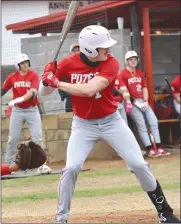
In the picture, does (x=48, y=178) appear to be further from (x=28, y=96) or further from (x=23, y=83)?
(x=23, y=83)

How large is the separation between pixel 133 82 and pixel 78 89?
6.53 m

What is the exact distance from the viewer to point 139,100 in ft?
41.8

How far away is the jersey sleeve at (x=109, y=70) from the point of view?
6.37 metres

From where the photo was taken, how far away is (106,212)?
7598 mm

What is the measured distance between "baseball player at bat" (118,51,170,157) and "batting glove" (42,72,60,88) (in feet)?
20.6

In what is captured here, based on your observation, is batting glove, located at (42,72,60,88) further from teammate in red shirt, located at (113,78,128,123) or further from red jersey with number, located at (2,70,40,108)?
teammate in red shirt, located at (113,78,128,123)

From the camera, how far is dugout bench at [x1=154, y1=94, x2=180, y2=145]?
14.0m

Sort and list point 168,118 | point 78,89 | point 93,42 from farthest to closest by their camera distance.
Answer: point 168,118
point 93,42
point 78,89

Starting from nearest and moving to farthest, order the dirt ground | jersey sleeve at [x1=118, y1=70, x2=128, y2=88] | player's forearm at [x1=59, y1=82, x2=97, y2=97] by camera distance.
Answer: player's forearm at [x1=59, y1=82, x2=97, y2=97]
the dirt ground
jersey sleeve at [x1=118, y1=70, x2=128, y2=88]

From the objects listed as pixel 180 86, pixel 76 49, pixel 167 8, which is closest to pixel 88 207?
pixel 76 49

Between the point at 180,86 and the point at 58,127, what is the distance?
279cm

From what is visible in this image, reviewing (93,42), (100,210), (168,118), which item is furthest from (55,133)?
(93,42)

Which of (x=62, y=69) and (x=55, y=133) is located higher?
(x=62, y=69)

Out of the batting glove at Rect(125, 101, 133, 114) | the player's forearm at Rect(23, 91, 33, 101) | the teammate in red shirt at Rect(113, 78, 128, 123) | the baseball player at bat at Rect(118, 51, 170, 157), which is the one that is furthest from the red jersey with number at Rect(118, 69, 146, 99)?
the player's forearm at Rect(23, 91, 33, 101)
